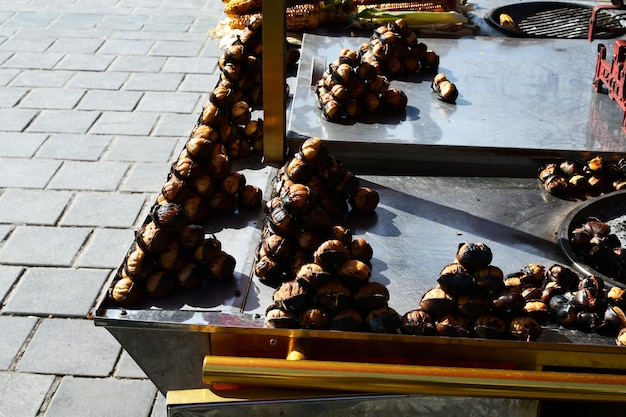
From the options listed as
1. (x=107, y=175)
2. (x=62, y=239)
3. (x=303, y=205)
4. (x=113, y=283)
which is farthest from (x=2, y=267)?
(x=303, y=205)

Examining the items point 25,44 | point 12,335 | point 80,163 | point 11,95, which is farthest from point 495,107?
point 25,44

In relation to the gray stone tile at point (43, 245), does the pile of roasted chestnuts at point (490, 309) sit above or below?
above

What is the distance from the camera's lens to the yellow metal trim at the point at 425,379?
1.72 metres

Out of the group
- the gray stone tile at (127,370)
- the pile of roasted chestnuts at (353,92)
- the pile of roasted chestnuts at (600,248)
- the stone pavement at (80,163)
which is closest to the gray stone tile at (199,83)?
the stone pavement at (80,163)

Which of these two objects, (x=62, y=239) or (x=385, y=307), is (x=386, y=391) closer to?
(x=385, y=307)

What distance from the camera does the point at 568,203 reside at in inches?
100

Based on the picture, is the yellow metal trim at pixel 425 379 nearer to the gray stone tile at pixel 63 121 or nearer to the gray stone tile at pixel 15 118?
the gray stone tile at pixel 63 121

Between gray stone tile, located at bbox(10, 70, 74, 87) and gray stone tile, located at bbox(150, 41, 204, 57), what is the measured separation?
2.57 ft

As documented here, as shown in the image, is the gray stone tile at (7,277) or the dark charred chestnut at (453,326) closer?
the dark charred chestnut at (453,326)

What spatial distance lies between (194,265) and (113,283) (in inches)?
8.9

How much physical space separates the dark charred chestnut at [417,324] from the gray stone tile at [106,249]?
228cm

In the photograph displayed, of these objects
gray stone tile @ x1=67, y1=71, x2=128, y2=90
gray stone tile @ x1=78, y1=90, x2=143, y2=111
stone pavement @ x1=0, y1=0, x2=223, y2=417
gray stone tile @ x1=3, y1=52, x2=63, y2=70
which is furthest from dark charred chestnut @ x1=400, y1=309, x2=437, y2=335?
gray stone tile @ x1=3, y1=52, x2=63, y2=70

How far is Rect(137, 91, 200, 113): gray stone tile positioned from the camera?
17.7ft

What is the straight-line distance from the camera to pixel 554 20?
15.4ft
